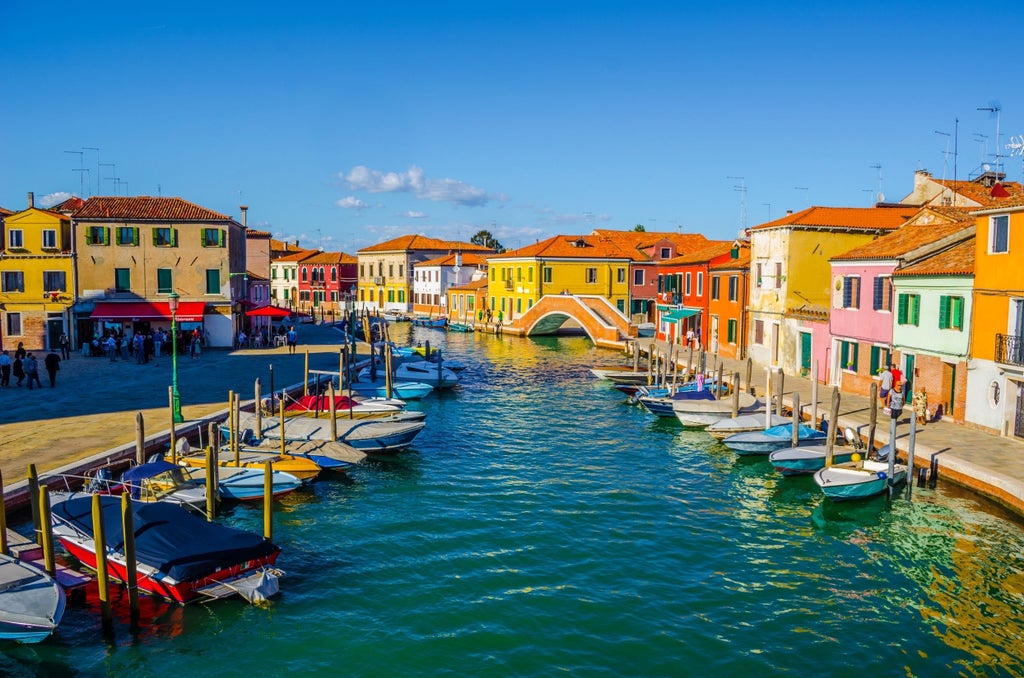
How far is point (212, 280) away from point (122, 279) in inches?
184

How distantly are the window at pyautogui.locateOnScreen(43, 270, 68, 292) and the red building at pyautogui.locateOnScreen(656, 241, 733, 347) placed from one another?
1336 inches

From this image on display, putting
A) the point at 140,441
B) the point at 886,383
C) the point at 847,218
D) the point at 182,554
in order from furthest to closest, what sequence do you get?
the point at 847,218 → the point at 886,383 → the point at 140,441 → the point at 182,554

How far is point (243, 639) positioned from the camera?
13016 mm

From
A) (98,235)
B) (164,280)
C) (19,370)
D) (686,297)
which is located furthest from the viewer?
(686,297)

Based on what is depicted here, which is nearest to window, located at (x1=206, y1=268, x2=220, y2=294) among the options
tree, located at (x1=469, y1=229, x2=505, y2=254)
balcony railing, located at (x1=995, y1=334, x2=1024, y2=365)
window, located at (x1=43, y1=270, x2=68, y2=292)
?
window, located at (x1=43, y1=270, x2=68, y2=292)

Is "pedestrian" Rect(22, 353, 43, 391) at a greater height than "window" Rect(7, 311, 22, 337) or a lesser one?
lesser

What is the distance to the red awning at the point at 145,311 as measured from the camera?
43.3 m

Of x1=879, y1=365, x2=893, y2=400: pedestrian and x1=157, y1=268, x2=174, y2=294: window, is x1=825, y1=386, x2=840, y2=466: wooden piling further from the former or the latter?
x1=157, y1=268, x2=174, y2=294: window

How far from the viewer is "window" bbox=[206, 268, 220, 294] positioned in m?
45.6

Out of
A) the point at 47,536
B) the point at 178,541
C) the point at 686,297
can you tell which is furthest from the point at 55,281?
the point at 686,297

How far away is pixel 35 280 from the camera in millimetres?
42906

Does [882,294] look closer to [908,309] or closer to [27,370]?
[908,309]

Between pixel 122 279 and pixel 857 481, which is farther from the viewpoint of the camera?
pixel 122 279

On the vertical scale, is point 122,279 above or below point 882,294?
above
